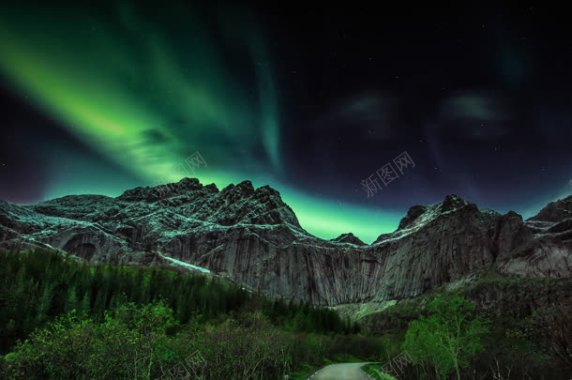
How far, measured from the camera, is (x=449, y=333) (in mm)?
50156

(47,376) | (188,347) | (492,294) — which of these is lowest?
(47,376)

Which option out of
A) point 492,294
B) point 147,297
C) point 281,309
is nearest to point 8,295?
point 147,297

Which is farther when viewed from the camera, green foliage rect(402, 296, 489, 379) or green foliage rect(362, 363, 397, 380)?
green foliage rect(362, 363, 397, 380)

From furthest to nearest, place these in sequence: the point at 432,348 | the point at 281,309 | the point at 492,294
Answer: the point at 492,294
the point at 281,309
the point at 432,348

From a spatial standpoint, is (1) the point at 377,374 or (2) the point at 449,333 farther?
(1) the point at 377,374

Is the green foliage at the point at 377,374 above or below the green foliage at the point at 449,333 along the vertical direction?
below

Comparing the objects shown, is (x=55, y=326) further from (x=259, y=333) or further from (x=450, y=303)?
(x=450, y=303)

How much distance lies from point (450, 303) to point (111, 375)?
40.9 metres

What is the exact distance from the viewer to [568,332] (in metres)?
21.1

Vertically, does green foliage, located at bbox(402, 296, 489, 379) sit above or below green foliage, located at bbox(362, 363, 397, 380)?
above

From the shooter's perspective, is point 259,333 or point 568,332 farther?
point 259,333

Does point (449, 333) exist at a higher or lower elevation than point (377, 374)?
higher

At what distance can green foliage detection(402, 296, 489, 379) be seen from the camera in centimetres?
4862

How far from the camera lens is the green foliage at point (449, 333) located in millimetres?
48625
